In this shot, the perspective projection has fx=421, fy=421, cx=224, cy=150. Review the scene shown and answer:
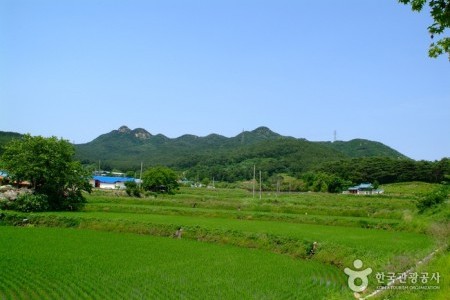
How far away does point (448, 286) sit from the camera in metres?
8.37

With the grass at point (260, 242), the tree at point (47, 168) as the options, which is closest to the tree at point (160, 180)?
the grass at point (260, 242)

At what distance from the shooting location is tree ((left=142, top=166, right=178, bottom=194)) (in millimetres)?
65125

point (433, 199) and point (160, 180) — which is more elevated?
point (160, 180)

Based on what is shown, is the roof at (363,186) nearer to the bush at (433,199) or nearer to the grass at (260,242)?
the grass at (260,242)

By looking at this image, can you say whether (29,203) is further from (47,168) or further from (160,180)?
(160,180)

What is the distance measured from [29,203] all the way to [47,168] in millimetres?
4259

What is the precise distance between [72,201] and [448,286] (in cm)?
3560

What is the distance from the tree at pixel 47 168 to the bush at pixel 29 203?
1.27 metres

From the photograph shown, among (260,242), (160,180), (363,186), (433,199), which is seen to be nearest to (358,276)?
(260,242)

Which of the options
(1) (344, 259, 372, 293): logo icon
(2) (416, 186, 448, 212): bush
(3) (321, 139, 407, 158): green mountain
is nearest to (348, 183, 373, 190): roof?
(2) (416, 186, 448, 212): bush

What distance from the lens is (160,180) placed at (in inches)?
2552

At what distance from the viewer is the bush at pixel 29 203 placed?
111 feet

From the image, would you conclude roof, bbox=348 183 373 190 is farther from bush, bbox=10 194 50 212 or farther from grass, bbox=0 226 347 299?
grass, bbox=0 226 347 299

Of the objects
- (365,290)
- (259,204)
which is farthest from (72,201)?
(365,290)
